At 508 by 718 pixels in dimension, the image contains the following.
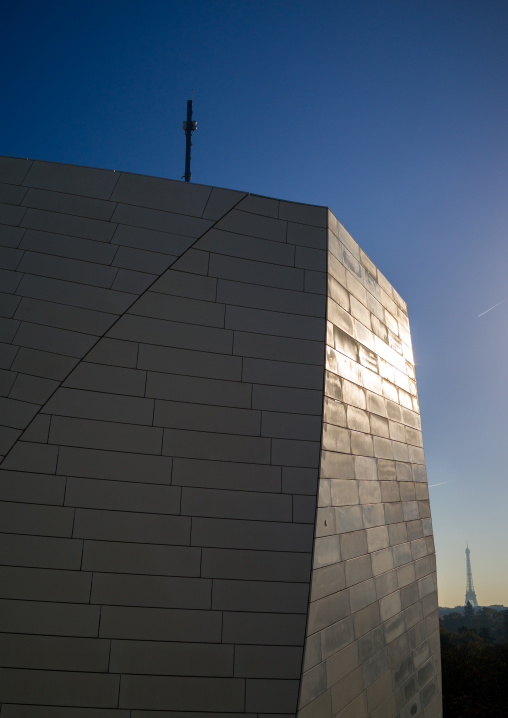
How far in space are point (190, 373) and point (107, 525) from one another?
2003 millimetres

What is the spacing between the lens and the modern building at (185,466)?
5.07m

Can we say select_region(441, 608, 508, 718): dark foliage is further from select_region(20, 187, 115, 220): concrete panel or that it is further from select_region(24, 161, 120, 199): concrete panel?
select_region(24, 161, 120, 199): concrete panel

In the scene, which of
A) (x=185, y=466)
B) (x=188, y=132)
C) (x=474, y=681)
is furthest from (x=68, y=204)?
(x=474, y=681)

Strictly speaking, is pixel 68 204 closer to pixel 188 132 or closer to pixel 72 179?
pixel 72 179

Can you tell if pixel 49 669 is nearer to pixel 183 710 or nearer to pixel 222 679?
pixel 183 710

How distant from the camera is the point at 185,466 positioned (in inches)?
225

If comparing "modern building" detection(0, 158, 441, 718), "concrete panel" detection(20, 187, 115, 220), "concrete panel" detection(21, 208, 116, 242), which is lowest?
"modern building" detection(0, 158, 441, 718)

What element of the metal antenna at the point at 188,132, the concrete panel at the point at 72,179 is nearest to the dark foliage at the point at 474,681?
the metal antenna at the point at 188,132

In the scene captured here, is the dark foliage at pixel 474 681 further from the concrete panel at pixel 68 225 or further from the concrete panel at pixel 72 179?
the concrete panel at pixel 72 179

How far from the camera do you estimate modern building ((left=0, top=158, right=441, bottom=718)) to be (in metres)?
5.07

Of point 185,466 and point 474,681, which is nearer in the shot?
point 185,466

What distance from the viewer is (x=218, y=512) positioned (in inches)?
223

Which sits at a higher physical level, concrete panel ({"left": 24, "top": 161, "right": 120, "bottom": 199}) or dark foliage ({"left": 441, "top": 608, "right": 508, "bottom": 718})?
concrete panel ({"left": 24, "top": 161, "right": 120, "bottom": 199})

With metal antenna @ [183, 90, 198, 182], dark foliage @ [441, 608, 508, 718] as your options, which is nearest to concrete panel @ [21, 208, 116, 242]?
Answer: metal antenna @ [183, 90, 198, 182]
